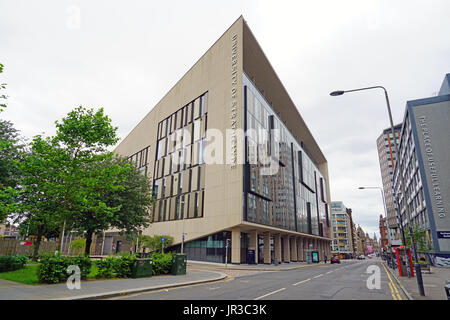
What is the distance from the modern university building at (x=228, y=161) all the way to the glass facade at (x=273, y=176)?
0.19m

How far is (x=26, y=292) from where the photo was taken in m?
10.4

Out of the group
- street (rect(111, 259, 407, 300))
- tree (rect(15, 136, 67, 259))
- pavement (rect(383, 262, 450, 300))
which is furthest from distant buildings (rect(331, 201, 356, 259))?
tree (rect(15, 136, 67, 259))

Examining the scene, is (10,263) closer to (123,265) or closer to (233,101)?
(123,265)

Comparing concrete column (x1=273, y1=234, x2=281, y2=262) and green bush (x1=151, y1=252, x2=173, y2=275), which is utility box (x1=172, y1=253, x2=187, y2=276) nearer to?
green bush (x1=151, y1=252, x2=173, y2=275)

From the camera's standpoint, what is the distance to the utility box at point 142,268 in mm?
16609

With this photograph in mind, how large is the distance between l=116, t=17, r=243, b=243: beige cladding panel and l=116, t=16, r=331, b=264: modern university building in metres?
0.15

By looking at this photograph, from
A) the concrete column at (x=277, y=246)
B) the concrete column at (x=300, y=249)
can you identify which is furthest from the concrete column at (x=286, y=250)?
the concrete column at (x=300, y=249)

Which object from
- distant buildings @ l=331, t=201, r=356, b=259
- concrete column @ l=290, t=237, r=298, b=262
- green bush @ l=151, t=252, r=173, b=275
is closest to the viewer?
green bush @ l=151, t=252, r=173, b=275

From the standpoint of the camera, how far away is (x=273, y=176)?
47.5 meters

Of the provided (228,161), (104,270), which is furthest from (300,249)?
(104,270)

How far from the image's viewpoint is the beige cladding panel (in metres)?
36.4

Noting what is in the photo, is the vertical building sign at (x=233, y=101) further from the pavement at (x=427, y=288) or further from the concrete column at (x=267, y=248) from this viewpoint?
the pavement at (x=427, y=288)

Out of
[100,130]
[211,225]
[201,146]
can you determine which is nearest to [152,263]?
[100,130]
